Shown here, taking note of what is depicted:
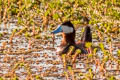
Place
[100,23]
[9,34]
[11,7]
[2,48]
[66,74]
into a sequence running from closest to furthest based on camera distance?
[66,74] → [2,48] → [9,34] → [100,23] → [11,7]

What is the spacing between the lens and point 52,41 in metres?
11.7

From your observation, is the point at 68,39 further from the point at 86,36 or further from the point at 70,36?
the point at 86,36

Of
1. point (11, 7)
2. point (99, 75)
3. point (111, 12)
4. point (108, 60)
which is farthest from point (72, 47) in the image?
point (11, 7)

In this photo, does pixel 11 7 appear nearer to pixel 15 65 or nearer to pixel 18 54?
pixel 18 54

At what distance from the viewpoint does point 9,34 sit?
475 inches

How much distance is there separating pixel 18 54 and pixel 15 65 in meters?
1.31

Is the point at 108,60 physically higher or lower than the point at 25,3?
lower

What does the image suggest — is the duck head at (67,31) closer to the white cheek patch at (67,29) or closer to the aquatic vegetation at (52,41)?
the white cheek patch at (67,29)

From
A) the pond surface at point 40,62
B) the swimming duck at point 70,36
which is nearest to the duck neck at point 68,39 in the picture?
the swimming duck at point 70,36

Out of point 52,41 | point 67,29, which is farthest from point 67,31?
point 52,41

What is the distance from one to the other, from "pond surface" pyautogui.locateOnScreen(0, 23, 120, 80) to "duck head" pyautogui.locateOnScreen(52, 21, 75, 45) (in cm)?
21

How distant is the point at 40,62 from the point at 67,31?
1759 mm

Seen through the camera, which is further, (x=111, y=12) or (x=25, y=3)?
(x=25, y=3)

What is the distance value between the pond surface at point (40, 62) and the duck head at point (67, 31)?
0.70 feet
